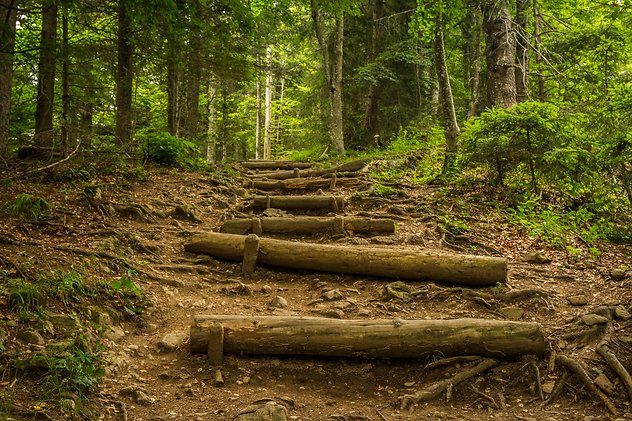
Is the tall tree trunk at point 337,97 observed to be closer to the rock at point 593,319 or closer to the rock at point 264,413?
the rock at point 593,319

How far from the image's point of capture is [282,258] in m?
7.52

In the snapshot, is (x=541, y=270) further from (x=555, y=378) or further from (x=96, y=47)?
(x=96, y=47)

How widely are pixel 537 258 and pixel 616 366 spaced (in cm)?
344

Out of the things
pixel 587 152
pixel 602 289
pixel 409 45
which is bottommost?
pixel 602 289

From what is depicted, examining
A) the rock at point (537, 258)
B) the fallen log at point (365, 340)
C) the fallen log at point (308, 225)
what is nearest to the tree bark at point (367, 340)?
the fallen log at point (365, 340)

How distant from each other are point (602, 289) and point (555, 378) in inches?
97.4

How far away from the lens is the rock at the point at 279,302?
6.39 m

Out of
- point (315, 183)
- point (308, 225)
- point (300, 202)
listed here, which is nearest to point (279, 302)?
point (308, 225)

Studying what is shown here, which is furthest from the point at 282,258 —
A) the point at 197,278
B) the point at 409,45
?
the point at 409,45

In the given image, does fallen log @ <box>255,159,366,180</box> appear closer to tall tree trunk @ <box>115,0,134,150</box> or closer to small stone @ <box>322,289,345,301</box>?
tall tree trunk @ <box>115,0,134,150</box>

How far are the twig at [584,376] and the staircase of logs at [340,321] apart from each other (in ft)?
0.78

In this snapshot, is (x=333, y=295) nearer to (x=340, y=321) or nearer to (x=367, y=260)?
(x=367, y=260)

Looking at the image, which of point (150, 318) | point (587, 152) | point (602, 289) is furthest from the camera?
point (587, 152)

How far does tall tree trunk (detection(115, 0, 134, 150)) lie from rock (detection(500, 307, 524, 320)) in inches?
365
